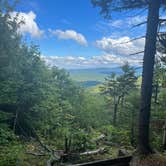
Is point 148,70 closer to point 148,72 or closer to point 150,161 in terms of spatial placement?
point 148,72

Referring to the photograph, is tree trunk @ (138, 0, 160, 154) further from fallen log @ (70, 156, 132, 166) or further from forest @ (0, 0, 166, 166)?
fallen log @ (70, 156, 132, 166)

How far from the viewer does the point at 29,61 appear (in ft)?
53.4

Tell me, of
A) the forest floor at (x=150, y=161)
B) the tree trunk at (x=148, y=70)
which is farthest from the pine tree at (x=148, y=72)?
the forest floor at (x=150, y=161)

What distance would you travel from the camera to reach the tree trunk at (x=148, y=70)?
7840 millimetres

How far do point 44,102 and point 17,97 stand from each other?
2933mm

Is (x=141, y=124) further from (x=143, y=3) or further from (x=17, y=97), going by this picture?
(x=17, y=97)

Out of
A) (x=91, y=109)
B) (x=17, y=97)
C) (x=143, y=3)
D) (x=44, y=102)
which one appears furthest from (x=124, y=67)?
(x=143, y=3)

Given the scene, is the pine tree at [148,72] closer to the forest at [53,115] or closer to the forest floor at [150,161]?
the forest at [53,115]

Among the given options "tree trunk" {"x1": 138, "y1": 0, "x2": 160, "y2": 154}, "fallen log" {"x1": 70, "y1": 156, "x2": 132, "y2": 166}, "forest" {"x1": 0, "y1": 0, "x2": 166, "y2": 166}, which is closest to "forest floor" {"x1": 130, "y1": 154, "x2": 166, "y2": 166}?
"forest" {"x1": 0, "y1": 0, "x2": 166, "y2": 166}

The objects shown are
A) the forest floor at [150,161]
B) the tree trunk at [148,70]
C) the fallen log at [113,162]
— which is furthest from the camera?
the tree trunk at [148,70]

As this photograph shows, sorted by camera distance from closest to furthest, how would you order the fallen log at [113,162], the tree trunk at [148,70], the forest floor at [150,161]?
the fallen log at [113,162] < the forest floor at [150,161] < the tree trunk at [148,70]

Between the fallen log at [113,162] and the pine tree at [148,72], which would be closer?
the fallen log at [113,162]

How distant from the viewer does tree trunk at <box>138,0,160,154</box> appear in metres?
7.84

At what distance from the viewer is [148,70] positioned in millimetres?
7863
